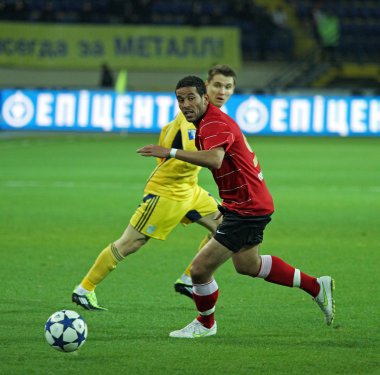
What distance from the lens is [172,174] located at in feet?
27.5

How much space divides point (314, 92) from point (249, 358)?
25854 millimetres

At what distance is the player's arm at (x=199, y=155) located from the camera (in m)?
6.58

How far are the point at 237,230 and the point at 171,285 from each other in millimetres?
2305

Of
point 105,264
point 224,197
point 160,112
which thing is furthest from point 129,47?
point 224,197

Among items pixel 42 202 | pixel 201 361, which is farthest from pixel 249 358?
pixel 42 202

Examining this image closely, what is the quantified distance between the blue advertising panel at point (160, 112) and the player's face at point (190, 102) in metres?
22.1

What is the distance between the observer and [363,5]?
130ft

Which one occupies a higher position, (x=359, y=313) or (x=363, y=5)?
(x=363, y=5)

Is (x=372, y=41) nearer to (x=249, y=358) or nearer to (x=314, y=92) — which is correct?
(x=314, y=92)

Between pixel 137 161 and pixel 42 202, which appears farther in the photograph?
pixel 137 161

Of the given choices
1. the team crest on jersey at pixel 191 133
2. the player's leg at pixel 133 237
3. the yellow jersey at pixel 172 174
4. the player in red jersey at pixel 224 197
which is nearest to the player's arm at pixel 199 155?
the player in red jersey at pixel 224 197

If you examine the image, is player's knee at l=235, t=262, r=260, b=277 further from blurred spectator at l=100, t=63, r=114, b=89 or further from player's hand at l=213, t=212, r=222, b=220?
blurred spectator at l=100, t=63, r=114, b=89

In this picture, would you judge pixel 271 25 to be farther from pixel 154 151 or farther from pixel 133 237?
pixel 154 151

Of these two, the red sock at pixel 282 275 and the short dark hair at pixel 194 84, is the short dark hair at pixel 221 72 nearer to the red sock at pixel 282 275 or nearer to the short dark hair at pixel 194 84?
the short dark hair at pixel 194 84
